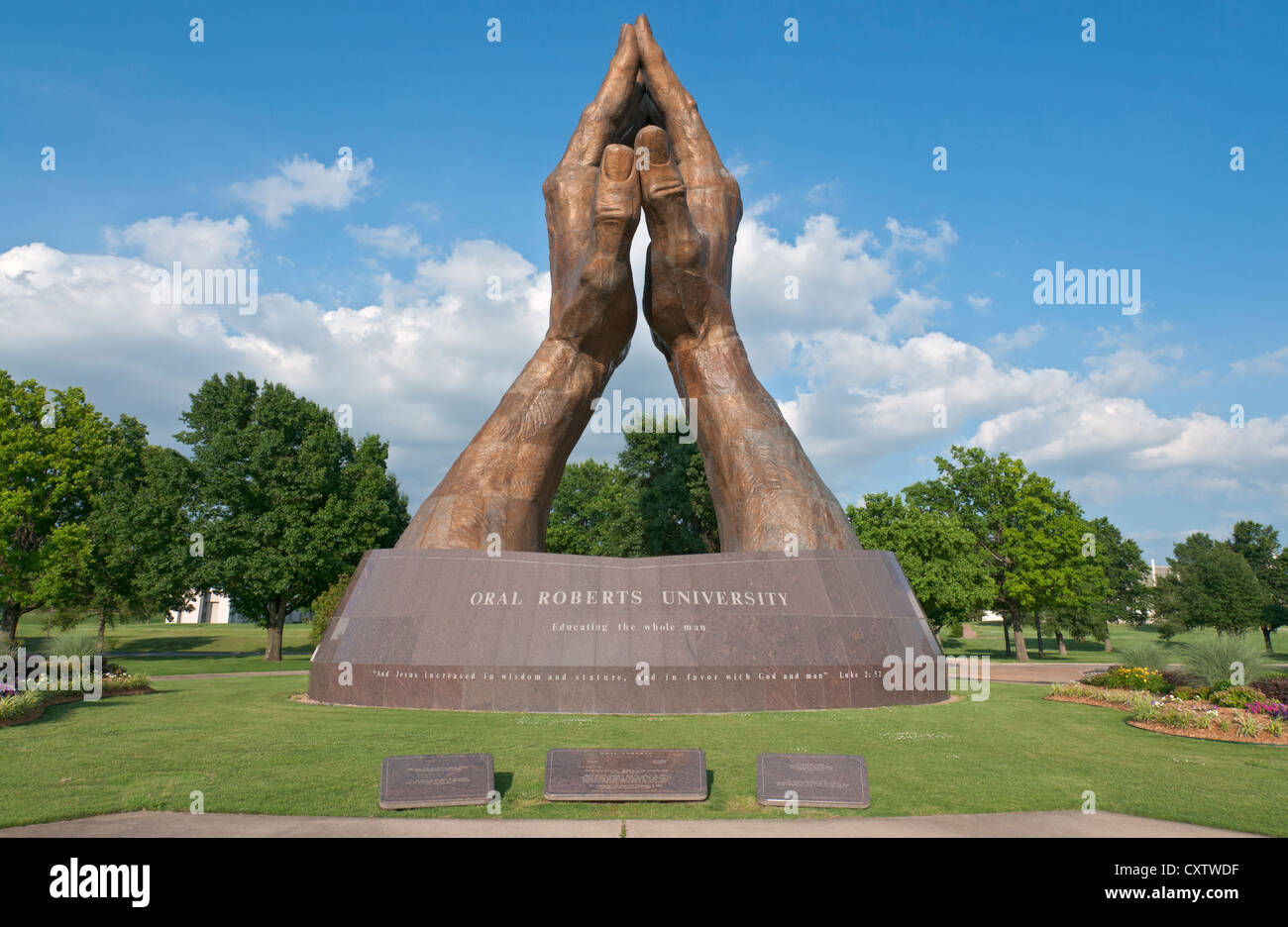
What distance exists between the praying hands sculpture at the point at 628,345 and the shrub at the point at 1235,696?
706 centimetres

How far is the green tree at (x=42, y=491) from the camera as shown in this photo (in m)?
33.4

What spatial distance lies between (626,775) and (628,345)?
630 inches

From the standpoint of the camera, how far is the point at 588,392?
67.1 feet

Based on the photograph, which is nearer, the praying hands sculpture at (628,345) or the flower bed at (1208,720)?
the flower bed at (1208,720)

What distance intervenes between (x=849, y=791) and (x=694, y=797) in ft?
4.29

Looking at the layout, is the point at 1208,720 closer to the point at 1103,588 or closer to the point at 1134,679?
the point at 1134,679

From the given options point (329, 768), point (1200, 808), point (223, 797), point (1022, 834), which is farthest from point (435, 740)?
point (1200, 808)

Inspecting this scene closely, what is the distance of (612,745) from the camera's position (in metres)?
9.60

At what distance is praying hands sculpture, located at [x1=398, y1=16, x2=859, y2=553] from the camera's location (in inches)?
715

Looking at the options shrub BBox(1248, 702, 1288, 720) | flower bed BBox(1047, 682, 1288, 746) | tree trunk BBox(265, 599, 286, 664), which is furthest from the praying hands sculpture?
tree trunk BBox(265, 599, 286, 664)

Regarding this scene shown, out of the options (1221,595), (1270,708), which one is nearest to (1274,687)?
(1270,708)

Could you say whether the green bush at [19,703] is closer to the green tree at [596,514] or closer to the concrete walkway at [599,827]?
the concrete walkway at [599,827]

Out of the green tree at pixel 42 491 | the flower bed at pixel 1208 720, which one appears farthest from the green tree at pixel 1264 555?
the green tree at pixel 42 491

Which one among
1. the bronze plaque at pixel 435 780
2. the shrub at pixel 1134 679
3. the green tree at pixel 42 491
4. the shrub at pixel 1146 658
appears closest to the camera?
the bronze plaque at pixel 435 780
